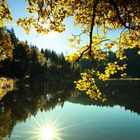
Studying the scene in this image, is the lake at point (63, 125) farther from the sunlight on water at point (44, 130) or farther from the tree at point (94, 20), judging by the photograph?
the tree at point (94, 20)

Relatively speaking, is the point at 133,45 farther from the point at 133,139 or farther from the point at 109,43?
the point at 133,139

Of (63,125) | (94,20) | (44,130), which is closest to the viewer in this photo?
(94,20)

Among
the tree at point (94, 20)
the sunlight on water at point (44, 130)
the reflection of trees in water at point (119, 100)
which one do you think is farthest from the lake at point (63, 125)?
the tree at point (94, 20)

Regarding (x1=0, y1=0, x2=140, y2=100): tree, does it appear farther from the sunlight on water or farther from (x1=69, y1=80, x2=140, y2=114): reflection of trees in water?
(x1=69, y1=80, x2=140, y2=114): reflection of trees in water

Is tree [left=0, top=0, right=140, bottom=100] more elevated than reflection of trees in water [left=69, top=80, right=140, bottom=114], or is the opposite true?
tree [left=0, top=0, right=140, bottom=100]

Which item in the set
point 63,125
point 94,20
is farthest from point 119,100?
point 94,20

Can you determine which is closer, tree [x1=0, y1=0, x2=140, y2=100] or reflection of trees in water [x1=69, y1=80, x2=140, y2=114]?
tree [x1=0, y1=0, x2=140, y2=100]

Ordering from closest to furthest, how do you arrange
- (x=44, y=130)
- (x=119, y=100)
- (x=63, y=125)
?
(x=44, y=130), (x=63, y=125), (x=119, y=100)

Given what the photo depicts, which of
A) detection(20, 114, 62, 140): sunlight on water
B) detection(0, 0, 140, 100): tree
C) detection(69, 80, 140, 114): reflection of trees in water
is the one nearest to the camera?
detection(0, 0, 140, 100): tree

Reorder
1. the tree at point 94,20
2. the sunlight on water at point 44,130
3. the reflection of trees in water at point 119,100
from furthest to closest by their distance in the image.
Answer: the reflection of trees in water at point 119,100
the sunlight on water at point 44,130
the tree at point 94,20

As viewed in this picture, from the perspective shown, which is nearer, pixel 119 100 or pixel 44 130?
pixel 44 130

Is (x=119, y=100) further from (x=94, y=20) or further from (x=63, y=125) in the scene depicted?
(x=94, y=20)

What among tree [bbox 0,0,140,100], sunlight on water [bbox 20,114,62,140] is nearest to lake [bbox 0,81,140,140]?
sunlight on water [bbox 20,114,62,140]

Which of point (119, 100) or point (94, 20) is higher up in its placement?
point (94, 20)
